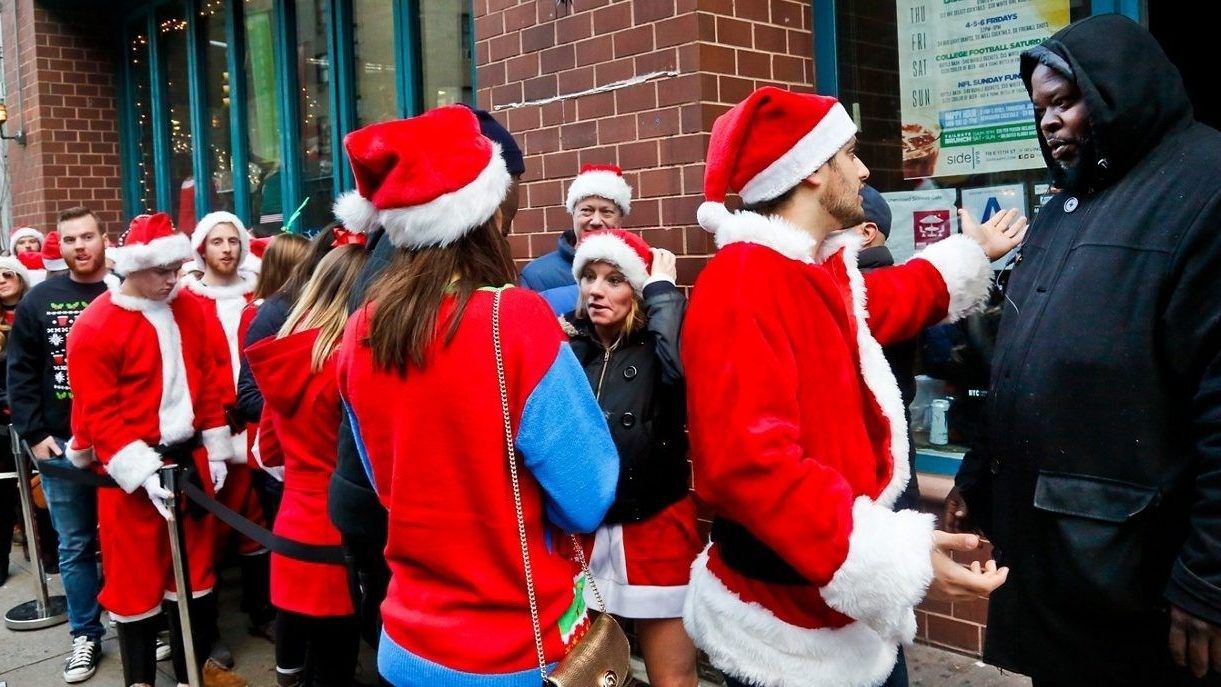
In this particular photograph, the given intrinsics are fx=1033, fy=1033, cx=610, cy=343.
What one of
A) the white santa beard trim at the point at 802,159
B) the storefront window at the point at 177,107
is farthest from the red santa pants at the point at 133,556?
the storefront window at the point at 177,107

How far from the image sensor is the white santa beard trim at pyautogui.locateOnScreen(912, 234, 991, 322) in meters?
2.82

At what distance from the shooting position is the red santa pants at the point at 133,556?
450cm

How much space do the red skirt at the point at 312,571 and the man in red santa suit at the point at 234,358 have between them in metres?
1.42

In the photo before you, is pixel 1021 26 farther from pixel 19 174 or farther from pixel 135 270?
pixel 19 174

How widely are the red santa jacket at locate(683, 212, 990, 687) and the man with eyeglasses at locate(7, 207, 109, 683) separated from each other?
154 inches

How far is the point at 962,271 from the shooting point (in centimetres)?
282

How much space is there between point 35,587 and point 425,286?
4848mm

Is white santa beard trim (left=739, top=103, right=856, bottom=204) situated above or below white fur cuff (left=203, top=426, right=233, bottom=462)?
above

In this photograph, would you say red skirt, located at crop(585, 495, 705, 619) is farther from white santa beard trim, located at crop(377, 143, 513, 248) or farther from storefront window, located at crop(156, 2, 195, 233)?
storefront window, located at crop(156, 2, 195, 233)

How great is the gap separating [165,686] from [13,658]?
3.77 ft

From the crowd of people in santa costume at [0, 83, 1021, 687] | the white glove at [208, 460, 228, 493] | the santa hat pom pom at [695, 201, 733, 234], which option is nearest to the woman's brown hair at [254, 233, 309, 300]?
the white glove at [208, 460, 228, 493]

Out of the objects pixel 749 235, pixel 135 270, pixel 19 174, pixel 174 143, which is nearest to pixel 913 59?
pixel 749 235

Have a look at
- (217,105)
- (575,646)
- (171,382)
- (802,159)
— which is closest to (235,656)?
(171,382)

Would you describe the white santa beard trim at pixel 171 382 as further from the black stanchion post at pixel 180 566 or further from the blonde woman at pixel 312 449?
the blonde woman at pixel 312 449
